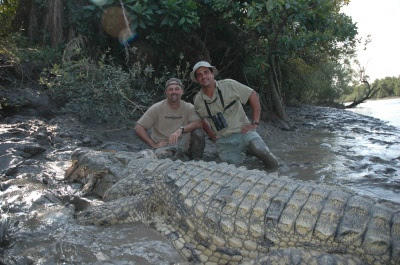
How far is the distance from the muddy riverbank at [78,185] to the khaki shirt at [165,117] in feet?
2.49

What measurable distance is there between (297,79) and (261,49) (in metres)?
5.87

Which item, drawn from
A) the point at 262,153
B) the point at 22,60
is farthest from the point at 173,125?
the point at 22,60

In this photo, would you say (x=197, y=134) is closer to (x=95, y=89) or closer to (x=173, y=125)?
(x=173, y=125)

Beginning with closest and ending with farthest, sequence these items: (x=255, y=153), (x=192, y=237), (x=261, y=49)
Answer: (x=192, y=237), (x=255, y=153), (x=261, y=49)

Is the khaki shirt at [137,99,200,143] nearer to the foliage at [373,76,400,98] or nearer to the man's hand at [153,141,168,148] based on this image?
the man's hand at [153,141,168,148]

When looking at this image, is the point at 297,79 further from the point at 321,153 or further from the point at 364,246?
the point at 364,246

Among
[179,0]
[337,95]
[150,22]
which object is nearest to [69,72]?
[150,22]

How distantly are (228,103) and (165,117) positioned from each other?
1.05 metres

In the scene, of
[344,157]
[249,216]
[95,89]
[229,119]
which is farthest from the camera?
[95,89]

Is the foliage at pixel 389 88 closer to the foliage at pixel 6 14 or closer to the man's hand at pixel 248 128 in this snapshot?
the foliage at pixel 6 14

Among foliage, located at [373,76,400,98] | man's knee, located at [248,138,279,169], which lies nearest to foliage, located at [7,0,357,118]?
man's knee, located at [248,138,279,169]

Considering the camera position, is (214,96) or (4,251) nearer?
(4,251)

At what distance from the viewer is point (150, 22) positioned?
714cm

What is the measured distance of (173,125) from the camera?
527 cm
